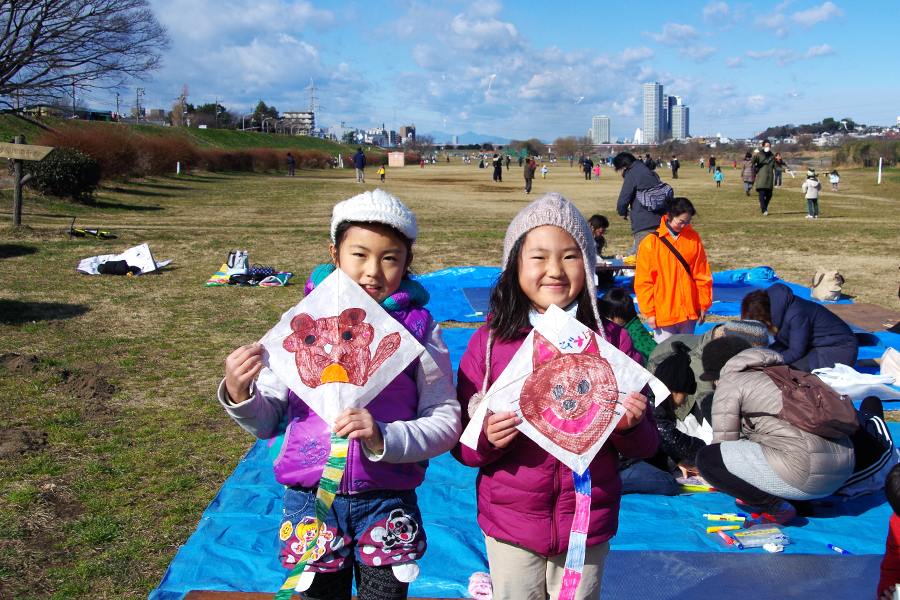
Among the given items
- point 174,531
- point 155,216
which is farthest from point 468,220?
point 174,531

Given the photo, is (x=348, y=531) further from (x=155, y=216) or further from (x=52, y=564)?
(x=155, y=216)

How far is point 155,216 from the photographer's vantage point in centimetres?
1888

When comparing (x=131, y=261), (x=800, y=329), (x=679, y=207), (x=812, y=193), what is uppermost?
(x=812, y=193)

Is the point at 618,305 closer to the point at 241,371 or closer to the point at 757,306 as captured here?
the point at 757,306

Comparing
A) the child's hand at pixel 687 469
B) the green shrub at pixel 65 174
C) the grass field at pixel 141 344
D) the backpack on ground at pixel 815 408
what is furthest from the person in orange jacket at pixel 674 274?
the green shrub at pixel 65 174

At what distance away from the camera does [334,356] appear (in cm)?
196

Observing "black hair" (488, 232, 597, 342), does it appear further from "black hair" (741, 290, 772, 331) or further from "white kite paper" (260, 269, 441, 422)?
"black hair" (741, 290, 772, 331)

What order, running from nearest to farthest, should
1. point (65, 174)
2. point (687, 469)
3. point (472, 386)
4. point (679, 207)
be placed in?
point (472, 386) < point (687, 469) < point (679, 207) < point (65, 174)

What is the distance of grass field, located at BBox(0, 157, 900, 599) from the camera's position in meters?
3.54

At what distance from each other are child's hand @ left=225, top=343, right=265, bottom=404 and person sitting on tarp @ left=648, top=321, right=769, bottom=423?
3420 millimetres

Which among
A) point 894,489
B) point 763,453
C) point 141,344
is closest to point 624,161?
point 763,453

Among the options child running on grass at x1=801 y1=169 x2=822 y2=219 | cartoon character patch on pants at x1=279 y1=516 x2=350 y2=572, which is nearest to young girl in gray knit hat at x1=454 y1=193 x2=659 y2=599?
cartoon character patch on pants at x1=279 y1=516 x2=350 y2=572

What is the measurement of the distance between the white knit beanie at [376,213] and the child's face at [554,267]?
0.38m

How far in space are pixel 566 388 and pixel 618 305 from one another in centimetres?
343
